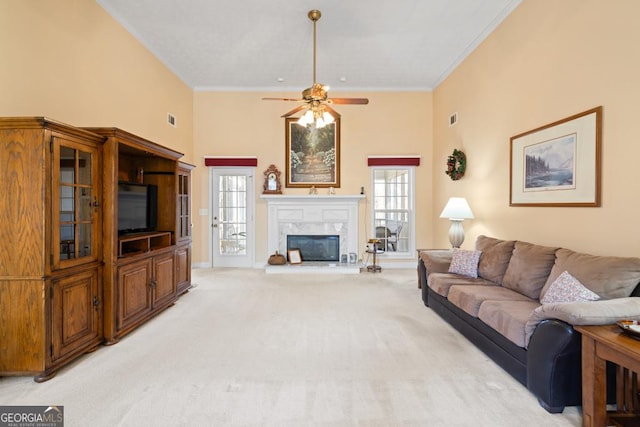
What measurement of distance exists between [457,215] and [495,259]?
1.21 metres

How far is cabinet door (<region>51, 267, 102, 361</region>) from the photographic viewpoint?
245 cm

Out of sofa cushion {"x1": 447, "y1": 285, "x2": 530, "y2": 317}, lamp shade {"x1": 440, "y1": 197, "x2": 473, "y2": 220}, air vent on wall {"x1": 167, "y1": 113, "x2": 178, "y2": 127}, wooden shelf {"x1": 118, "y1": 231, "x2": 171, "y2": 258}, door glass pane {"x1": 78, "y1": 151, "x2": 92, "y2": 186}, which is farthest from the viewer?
air vent on wall {"x1": 167, "y1": 113, "x2": 178, "y2": 127}

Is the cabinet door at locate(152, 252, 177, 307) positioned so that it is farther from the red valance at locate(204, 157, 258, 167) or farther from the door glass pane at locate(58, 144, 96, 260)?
the red valance at locate(204, 157, 258, 167)

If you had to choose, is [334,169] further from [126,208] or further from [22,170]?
[22,170]

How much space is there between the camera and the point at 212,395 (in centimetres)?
220

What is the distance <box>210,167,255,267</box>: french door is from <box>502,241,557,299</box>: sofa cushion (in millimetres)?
4938

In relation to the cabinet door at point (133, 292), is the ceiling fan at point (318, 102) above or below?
above

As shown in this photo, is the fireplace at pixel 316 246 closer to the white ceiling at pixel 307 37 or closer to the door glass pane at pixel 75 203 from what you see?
the white ceiling at pixel 307 37

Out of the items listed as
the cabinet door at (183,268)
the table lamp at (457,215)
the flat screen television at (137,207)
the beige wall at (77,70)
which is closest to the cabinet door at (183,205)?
the cabinet door at (183,268)

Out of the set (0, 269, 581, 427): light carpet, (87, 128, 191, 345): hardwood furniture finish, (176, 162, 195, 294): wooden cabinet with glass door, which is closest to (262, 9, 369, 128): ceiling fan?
(87, 128, 191, 345): hardwood furniture finish

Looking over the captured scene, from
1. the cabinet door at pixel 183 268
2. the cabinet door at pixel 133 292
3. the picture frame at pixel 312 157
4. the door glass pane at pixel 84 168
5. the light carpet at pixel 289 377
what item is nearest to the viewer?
the light carpet at pixel 289 377

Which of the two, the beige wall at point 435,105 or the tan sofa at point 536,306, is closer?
the tan sofa at point 536,306

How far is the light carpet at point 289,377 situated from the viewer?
6.53ft

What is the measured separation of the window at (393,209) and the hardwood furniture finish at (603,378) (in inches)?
189
